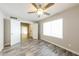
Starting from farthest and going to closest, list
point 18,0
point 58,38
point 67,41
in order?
point 67,41 → point 58,38 → point 18,0

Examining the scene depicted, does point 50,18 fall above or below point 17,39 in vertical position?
above

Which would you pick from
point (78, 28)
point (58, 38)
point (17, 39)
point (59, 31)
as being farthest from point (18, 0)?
point (17, 39)

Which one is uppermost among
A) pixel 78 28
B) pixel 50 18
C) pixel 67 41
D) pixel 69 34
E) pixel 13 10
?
pixel 13 10

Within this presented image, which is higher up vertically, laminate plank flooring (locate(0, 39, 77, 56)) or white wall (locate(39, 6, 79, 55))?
white wall (locate(39, 6, 79, 55))

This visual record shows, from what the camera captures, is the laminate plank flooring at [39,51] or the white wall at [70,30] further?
the white wall at [70,30]

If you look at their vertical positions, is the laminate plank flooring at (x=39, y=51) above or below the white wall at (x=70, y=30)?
below

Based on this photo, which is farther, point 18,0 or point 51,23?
point 51,23

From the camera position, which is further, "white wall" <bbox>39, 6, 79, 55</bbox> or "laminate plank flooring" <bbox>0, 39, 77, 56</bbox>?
"white wall" <bbox>39, 6, 79, 55</bbox>

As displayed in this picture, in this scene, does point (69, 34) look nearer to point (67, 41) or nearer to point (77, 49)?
point (67, 41)

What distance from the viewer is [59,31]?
8.58 ft

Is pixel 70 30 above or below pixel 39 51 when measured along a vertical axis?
above

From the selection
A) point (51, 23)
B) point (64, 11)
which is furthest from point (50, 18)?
point (64, 11)

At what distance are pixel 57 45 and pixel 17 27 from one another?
2.93 metres

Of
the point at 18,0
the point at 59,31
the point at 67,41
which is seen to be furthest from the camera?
the point at 67,41
